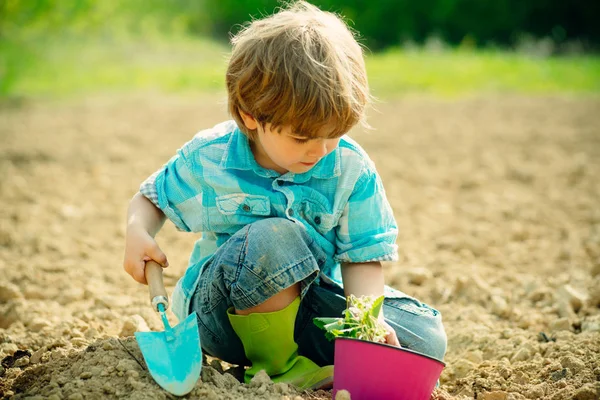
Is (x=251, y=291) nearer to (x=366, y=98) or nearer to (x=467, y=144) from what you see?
(x=366, y=98)

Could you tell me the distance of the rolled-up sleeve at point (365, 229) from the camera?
2.14 meters

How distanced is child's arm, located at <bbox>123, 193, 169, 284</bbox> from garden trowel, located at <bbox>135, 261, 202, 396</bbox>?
45 millimetres

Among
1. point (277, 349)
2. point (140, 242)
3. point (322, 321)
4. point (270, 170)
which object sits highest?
point (270, 170)

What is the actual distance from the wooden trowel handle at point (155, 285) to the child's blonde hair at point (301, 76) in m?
0.47

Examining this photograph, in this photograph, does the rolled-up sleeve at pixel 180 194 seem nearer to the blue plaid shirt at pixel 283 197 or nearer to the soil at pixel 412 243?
the blue plaid shirt at pixel 283 197

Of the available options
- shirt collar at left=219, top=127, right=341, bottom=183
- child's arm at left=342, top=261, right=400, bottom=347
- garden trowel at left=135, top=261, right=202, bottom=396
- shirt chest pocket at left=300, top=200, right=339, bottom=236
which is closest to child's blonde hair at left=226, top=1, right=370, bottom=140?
shirt collar at left=219, top=127, right=341, bottom=183

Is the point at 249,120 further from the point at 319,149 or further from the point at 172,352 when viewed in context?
the point at 172,352

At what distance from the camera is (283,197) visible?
7.09 ft

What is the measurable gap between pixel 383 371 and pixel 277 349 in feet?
1.30

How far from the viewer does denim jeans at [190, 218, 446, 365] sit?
1963mm

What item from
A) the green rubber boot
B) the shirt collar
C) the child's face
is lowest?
the green rubber boot

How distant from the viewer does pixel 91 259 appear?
353 centimetres

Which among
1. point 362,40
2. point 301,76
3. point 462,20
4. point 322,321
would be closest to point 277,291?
point 322,321

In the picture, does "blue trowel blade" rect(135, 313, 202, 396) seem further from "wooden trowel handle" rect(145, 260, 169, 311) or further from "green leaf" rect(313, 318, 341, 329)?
"green leaf" rect(313, 318, 341, 329)
